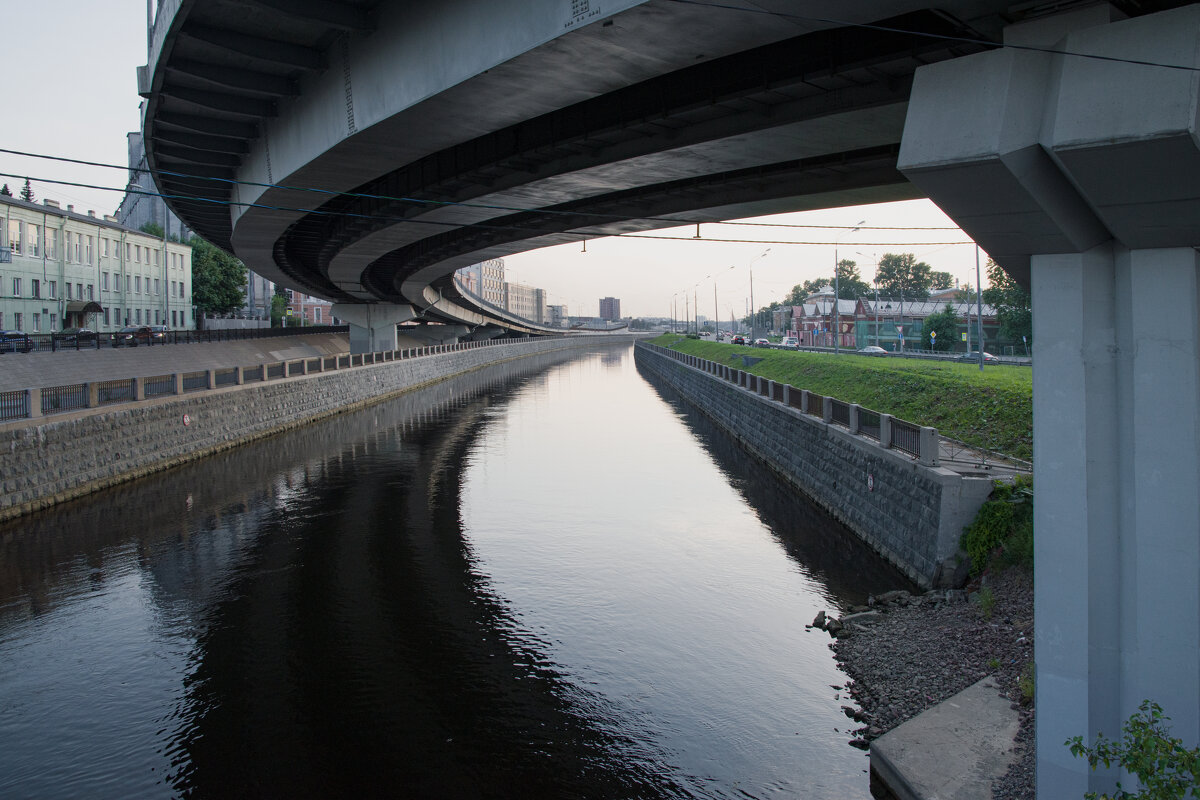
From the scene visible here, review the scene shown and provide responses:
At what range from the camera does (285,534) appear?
18.7 meters

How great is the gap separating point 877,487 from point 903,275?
12499 centimetres

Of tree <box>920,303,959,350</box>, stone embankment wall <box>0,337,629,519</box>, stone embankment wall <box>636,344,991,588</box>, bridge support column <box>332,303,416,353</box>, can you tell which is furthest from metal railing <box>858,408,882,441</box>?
tree <box>920,303,959,350</box>

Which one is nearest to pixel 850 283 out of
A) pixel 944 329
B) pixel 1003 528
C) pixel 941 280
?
pixel 941 280

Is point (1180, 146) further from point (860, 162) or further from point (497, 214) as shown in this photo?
point (497, 214)

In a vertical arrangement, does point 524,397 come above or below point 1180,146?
below

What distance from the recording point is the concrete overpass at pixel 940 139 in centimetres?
625

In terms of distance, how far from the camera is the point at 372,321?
60.4 metres

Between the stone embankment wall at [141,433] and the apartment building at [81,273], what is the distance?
24.5 meters

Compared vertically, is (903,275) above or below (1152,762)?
above

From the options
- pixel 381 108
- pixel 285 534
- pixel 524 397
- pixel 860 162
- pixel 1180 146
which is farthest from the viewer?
pixel 524 397

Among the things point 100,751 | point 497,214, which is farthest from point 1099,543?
point 497,214

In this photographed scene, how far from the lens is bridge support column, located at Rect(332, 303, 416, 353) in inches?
2379

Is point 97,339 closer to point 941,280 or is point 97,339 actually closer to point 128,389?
point 128,389

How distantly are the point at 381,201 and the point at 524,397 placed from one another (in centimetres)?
3489
